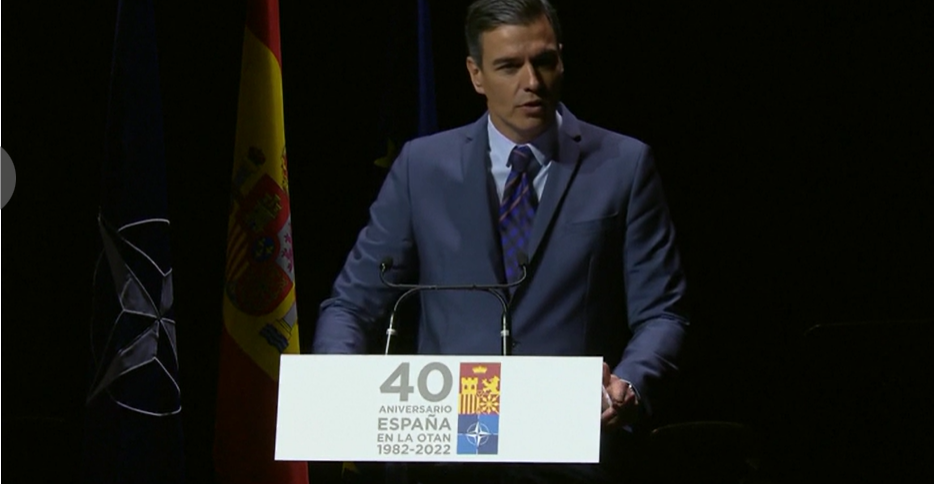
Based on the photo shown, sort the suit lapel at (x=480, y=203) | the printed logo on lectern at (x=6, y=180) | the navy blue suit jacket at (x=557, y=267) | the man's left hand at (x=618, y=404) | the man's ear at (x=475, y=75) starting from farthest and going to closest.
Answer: the printed logo on lectern at (x=6, y=180)
the man's ear at (x=475, y=75)
the suit lapel at (x=480, y=203)
the navy blue suit jacket at (x=557, y=267)
the man's left hand at (x=618, y=404)

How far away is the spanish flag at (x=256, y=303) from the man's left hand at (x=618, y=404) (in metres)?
1.42

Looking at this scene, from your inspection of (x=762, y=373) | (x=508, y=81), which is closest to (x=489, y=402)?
(x=508, y=81)

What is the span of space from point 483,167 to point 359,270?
0.46 m

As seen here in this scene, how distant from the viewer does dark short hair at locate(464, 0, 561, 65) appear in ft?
11.5

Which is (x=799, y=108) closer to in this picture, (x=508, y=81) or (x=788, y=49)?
(x=788, y=49)

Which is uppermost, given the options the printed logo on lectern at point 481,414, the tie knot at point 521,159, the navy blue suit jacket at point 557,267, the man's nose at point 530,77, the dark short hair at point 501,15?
the dark short hair at point 501,15

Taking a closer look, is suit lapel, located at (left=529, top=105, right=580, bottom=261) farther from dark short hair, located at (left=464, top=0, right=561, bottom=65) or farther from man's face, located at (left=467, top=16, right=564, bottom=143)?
dark short hair, located at (left=464, top=0, right=561, bottom=65)

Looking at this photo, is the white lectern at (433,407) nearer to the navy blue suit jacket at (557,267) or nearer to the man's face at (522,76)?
the navy blue suit jacket at (557,267)

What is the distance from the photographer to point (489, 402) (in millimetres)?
2543

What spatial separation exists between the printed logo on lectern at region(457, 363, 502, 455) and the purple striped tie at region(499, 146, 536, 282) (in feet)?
2.71

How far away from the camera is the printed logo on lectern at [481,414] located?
254 centimetres

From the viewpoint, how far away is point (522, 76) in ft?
11.5

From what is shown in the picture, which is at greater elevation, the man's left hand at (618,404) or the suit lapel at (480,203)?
the suit lapel at (480,203)

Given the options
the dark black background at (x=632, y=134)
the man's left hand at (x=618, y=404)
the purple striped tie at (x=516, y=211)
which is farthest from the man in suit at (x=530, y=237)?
the dark black background at (x=632, y=134)
